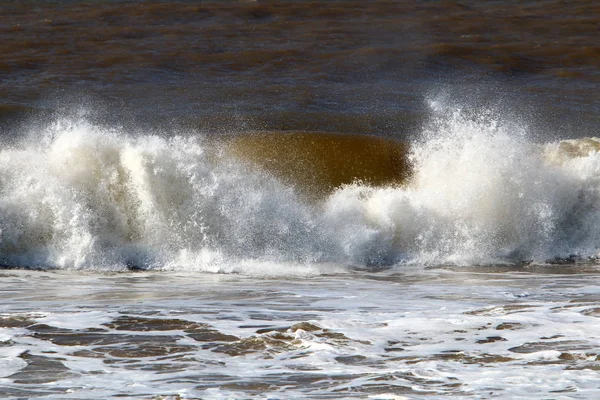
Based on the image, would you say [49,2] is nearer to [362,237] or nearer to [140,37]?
[140,37]

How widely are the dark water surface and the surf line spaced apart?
120 cm

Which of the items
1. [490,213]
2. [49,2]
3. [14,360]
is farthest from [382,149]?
[49,2]

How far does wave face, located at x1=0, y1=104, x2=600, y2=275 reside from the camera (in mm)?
10273

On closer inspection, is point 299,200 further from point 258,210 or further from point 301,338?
point 301,338

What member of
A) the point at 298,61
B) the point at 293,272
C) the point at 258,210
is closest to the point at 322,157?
the point at 258,210

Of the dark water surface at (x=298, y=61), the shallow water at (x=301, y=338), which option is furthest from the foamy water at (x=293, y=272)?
the dark water surface at (x=298, y=61)

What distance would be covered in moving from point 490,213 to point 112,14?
12.1m

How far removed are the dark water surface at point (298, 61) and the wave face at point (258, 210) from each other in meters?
3.03

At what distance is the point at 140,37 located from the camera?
19.5 metres

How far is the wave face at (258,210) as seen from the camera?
10273mm

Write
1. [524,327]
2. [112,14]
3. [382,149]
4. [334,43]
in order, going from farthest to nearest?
[112,14] < [334,43] < [382,149] < [524,327]

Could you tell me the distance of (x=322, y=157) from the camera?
40.9 feet

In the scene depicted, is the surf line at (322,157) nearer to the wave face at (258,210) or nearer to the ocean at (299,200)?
the ocean at (299,200)

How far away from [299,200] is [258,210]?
1.85 ft
